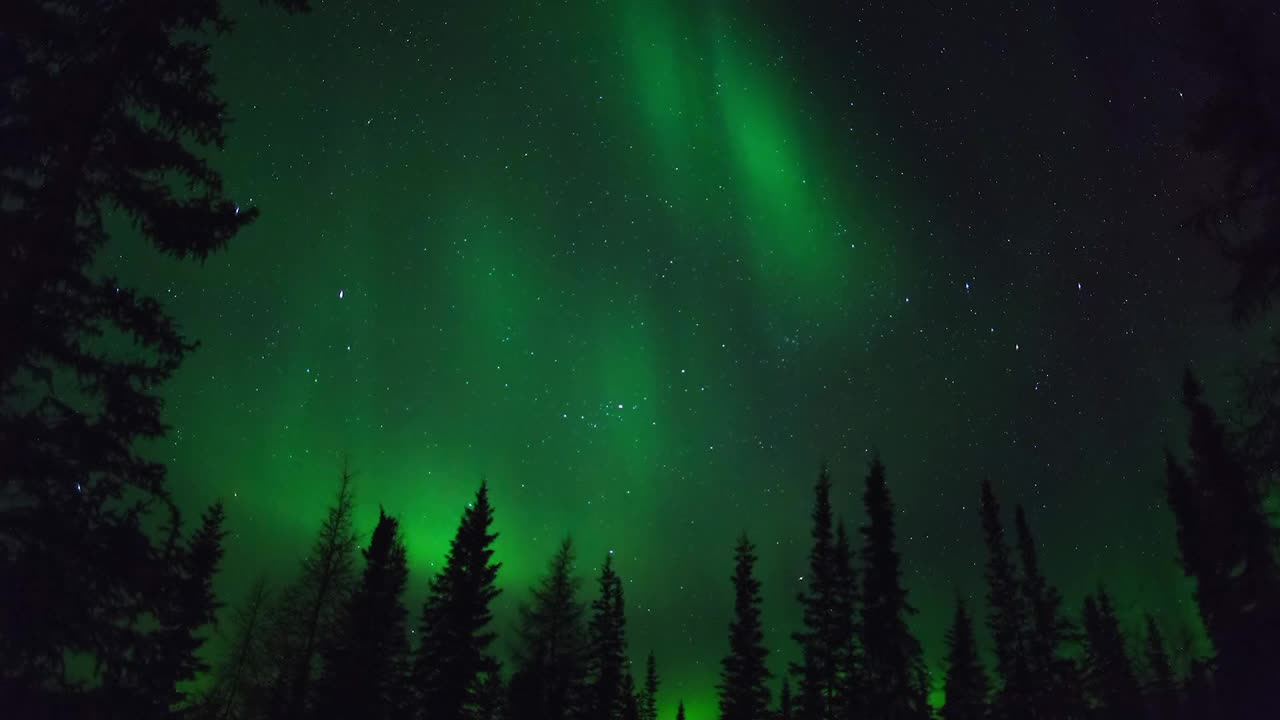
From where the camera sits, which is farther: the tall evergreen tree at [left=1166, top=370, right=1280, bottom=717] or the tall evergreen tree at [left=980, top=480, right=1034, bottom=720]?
the tall evergreen tree at [left=980, top=480, right=1034, bottom=720]

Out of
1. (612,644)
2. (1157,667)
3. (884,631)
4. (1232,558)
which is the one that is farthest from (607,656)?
(1157,667)

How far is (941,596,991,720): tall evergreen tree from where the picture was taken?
42312mm

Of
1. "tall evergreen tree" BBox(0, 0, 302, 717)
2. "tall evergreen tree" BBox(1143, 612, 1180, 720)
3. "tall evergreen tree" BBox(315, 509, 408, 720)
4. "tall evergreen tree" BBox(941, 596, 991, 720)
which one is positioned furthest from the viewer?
"tall evergreen tree" BBox(1143, 612, 1180, 720)

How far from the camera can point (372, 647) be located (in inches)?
1151

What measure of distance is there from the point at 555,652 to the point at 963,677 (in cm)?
2998

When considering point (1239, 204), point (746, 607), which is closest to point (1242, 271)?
point (1239, 204)

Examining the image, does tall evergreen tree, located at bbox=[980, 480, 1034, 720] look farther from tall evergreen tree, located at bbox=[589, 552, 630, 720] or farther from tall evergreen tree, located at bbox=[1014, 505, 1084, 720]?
tall evergreen tree, located at bbox=[589, 552, 630, 720]

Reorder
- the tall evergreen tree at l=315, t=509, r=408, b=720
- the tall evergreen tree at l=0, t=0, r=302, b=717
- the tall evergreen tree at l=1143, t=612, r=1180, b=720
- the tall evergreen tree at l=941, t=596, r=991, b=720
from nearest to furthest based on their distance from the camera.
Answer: the tall evergreen tree at l=0, t=0, r=302, b=717
the tall evergreen tree at l=315, t=509, r=408, b=720
the tall evergreen tree at l=941, t=596, r=991, b=720
the tall evergreen tree at l=1143, t=612, r=1180, b=720

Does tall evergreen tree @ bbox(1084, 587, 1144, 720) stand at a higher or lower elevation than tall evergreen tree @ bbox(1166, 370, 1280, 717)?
higher

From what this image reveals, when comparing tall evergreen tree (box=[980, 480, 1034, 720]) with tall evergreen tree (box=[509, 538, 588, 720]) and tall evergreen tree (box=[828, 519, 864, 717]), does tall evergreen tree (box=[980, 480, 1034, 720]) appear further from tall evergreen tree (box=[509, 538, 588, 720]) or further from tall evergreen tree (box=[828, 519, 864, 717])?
tall evergreen tree (box=[509, 538, 588, 720])

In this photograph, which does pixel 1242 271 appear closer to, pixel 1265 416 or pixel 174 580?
pixel 1265 416

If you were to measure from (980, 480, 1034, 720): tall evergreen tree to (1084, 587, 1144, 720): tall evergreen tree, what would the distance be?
7.07 meters

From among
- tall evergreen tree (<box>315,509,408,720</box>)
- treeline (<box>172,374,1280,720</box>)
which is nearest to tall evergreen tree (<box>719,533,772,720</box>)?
treeline (<box>172,374,1280,720</box>)

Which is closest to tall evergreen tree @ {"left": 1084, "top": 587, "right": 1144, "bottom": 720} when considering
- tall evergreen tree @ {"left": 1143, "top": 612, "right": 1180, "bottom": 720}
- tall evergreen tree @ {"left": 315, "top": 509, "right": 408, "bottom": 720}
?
tall evergreen tree @ {"left": 1143, "top": 612, "right": 1180, "bottom": 720}
